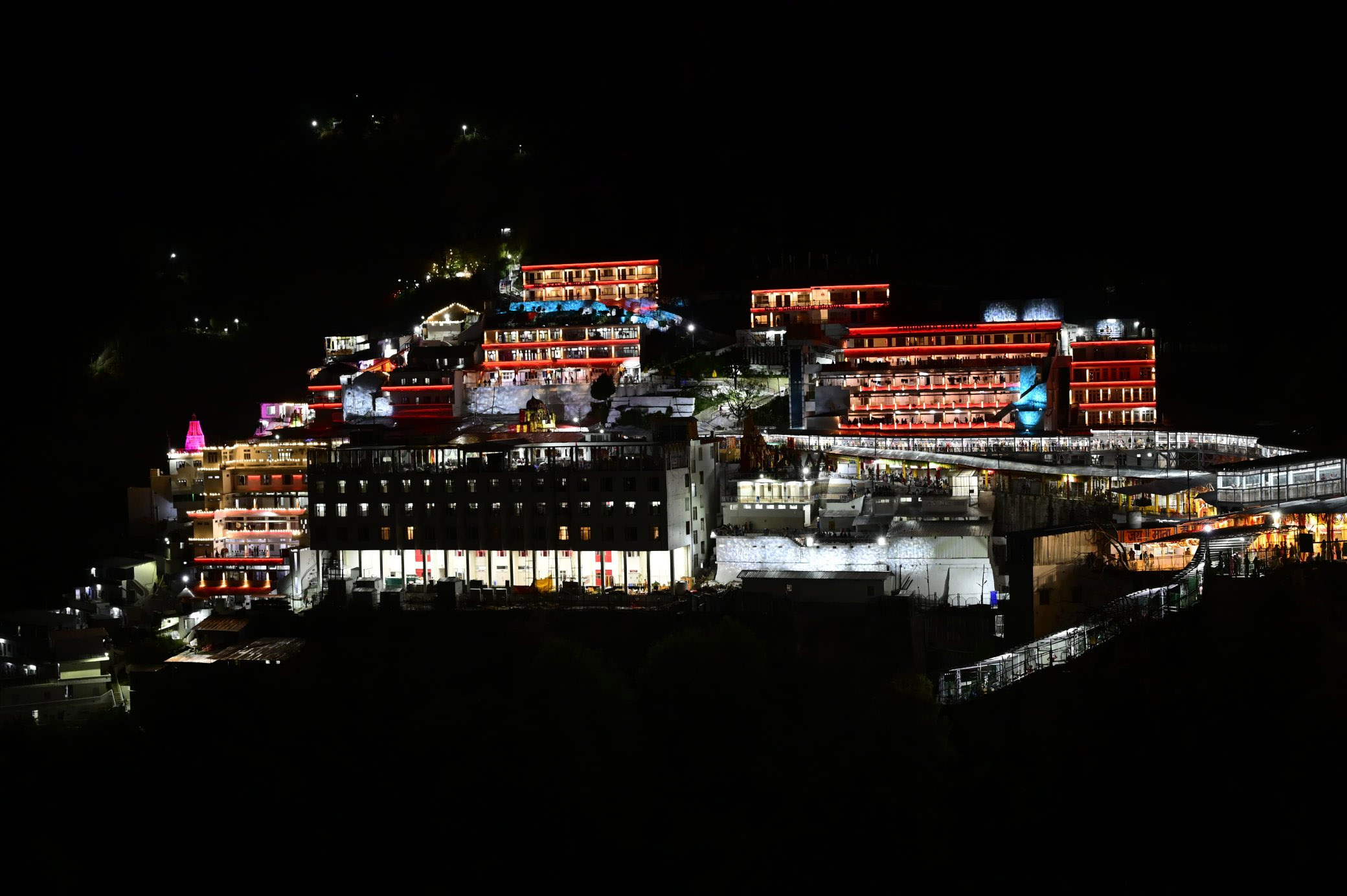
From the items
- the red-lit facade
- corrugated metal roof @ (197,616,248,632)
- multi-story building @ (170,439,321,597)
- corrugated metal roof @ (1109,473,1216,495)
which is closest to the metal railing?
corrugated metal roof @ (1109,473,1216,495)

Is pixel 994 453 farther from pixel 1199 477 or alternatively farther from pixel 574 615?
pixel 574 615

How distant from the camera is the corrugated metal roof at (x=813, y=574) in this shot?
25.3 meters

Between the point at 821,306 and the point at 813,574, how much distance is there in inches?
879

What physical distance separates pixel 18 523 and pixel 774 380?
2594 centimetres

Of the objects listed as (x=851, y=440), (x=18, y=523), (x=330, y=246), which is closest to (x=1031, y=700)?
(x=851, y=440)

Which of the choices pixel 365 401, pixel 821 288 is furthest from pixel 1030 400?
pixel 365 401

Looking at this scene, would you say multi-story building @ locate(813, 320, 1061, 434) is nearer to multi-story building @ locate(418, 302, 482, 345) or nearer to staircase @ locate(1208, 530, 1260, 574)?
multi-story building @ locate(418, 302, 482, 345)

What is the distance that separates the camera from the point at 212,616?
28.8 m

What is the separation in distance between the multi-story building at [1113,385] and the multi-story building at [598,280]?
1637cm

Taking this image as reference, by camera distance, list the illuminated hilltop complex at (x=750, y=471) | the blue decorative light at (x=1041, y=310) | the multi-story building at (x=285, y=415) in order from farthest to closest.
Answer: the blue decorative light at (x=1041, y=310)
the multi-story building at (x=285, y=415)
the illuminated hilltop complex at (x=750, y=471)

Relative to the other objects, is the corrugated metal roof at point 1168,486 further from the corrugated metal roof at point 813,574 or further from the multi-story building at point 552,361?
the multi-story building at point 552,361

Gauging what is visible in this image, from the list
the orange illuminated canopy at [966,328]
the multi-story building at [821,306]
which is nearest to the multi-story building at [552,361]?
the multi-story building at [821,306]

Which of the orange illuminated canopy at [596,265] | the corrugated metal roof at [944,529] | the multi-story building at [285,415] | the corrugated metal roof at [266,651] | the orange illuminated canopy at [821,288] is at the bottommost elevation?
the corrugated metal roof at [266,651]

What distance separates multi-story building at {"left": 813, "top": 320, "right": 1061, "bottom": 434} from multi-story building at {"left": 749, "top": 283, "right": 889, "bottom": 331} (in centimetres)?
253
